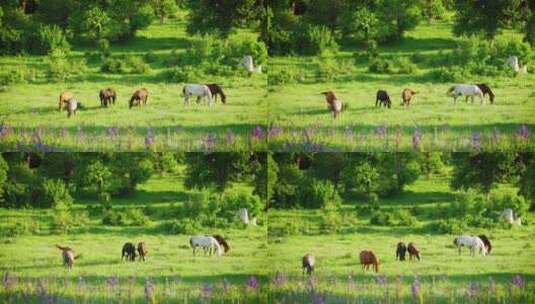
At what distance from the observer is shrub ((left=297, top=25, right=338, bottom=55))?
5.09 m

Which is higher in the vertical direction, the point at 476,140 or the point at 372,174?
the point at 476,140

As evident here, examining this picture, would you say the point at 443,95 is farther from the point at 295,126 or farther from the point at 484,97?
the point at 295,126

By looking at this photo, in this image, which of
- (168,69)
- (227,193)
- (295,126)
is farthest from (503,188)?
(168,69)

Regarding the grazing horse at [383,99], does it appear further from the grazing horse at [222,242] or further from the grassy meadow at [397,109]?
the grazing horse at [222,242]

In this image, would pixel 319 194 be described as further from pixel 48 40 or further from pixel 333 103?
pixel 48 40

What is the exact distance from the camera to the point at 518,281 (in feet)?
16.3

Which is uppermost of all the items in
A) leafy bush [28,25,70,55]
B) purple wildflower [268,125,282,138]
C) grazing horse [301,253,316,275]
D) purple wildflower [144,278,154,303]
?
leafy bush [28,25,70,55]

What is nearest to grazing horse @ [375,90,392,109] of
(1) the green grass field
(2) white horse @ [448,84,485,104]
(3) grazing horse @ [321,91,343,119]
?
(3) grazing horse @ [321,91,343,119]

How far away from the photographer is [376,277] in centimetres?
500

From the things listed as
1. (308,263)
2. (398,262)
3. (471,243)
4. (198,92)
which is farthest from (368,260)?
(198,92)

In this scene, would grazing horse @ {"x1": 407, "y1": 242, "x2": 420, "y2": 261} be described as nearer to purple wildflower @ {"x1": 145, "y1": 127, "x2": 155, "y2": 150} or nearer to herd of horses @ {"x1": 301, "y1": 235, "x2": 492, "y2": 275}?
herd of horses @ {"x1": 301, "y1": 235, "x2": 492, "y2": 275}

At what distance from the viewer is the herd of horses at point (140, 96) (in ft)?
16.6

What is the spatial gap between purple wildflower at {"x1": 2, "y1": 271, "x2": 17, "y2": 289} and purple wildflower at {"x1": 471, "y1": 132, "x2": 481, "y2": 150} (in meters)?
2.60

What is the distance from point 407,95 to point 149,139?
56.5 inches
